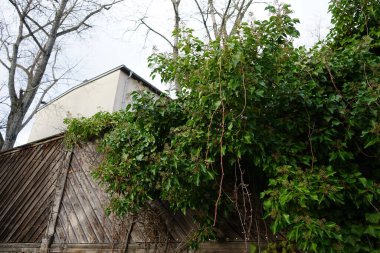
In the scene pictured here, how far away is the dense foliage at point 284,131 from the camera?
2.20 metres

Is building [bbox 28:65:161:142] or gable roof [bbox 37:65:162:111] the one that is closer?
building [bbox 28:65:161:142]

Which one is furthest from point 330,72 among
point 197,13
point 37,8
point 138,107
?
point 37,8

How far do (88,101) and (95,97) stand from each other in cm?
42

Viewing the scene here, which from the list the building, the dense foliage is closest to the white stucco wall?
the building

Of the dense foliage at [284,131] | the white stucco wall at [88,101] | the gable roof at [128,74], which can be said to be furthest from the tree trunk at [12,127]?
the dense foliage at [284,131]

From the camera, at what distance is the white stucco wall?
8969 millimetres

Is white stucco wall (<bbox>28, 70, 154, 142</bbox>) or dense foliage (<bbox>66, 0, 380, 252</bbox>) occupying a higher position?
white stucco wall (<bbox>28, 70, 154, 142</bbox>)

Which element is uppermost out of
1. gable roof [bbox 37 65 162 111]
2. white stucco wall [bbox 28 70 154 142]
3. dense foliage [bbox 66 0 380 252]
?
gable roof [bbox 37 65 162 111]

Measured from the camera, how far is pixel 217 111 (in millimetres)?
2596

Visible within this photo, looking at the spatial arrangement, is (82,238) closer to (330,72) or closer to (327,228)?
(327,228)

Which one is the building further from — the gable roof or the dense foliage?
the dense foliage

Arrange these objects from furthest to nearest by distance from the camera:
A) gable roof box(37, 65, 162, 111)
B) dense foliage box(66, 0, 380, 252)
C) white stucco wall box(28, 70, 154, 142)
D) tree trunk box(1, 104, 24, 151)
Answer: gable roof box(37, 65, 162, 111) < white stucco wall box(28, 70, 154, 142) < tree trunk box(1, 104, 24, 151) < dense foliage box(66, 0, 380, 252)

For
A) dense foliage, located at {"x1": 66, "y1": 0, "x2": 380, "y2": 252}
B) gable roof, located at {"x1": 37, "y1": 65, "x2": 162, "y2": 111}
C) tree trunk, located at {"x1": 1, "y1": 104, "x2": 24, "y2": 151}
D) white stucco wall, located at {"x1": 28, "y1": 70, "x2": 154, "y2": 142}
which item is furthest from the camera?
gable roof, located at {"x1": 37, "y1": 65, "x2": 162, "y2": 111}

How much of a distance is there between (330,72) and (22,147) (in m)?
6.18
